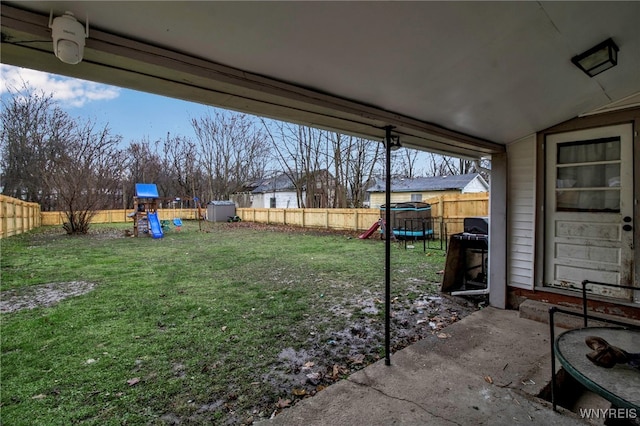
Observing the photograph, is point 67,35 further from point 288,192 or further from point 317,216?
point 288,192

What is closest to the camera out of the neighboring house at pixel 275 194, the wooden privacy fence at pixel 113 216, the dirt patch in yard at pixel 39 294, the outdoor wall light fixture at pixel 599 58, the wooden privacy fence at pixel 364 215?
the outdoor wall light fixture at pixel 599 58

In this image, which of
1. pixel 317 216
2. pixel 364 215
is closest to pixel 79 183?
pixel 317 216

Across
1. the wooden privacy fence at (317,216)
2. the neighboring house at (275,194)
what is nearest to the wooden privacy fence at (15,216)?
the wooden privacy fence at (317,216)

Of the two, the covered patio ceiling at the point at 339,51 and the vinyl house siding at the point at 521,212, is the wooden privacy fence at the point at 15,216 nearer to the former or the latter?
the covered patio ceiling at the point at 339,51

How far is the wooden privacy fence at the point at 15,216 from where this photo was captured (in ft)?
34.2

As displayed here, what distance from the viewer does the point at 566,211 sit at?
365 centimetres

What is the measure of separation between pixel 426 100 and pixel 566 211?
263 centimetres

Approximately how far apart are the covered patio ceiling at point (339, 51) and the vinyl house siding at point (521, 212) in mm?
1413

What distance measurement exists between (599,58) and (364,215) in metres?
11.5

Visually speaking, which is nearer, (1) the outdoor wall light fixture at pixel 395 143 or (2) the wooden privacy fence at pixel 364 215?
(1) the outdoor wall light fixture at pixel 395 143

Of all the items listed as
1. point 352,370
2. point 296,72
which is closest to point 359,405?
point 352,370

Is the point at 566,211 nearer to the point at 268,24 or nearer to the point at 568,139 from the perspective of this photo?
the point at 568,139

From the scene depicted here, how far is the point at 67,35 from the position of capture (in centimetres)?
112

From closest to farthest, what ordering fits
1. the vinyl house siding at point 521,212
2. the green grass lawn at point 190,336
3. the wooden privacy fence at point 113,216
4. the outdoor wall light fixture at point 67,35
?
1. the outdoor wall light fixture at point 67,35
2. the green grass lawn at point 190,336
3. the vinyl house siding at point 521,212
4. the wooden privacy fence at point 113,216
